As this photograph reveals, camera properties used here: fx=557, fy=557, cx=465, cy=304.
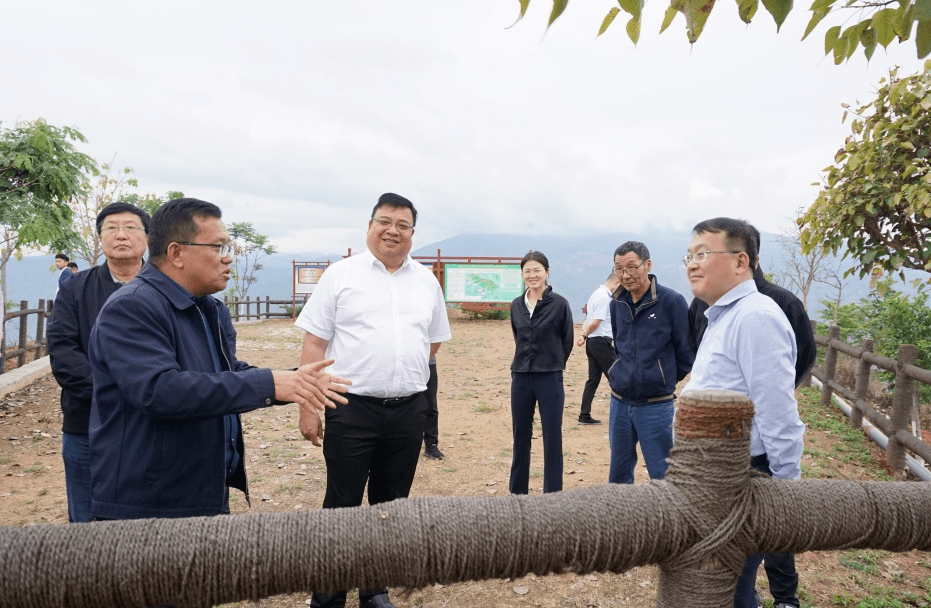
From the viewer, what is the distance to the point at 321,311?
308 cm

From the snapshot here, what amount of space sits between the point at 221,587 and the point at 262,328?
2233cm

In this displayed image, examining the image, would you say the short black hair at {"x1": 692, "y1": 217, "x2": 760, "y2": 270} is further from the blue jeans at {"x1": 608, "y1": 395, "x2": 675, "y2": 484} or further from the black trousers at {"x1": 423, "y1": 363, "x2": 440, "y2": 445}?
the black trousers at {"x1": 423, "y1": 363, "x2": 440, "y2": 445}

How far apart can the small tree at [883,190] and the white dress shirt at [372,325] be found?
3.72 meters

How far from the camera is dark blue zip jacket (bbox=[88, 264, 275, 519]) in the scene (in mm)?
1720

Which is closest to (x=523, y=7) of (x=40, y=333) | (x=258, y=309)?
(x=40, y=333)

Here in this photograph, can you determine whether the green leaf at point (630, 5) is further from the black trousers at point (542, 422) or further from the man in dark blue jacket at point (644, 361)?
the black trousers at point (542, 422)

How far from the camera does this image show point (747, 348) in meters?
2.34

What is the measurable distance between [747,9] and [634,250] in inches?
91.6

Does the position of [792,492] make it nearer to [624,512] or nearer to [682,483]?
[682,483]

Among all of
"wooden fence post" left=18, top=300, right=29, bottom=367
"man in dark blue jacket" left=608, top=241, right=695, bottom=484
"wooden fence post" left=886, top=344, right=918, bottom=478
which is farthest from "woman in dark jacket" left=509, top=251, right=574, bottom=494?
"wooden fence post" left=18, top=300, right=29, bottom=367

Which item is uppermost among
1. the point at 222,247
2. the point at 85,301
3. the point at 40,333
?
the point at 222,247

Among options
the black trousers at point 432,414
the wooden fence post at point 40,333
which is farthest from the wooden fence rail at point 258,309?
the black trousers at point 432,414

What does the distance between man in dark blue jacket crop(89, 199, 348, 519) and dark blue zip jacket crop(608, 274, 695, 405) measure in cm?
241

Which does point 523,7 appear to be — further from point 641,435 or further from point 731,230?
point 641,435
